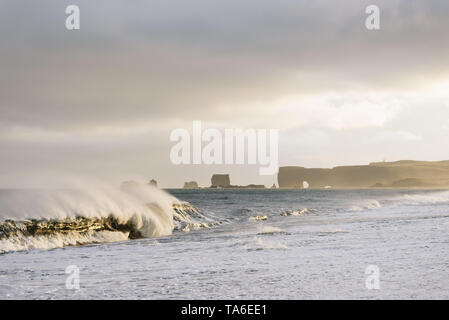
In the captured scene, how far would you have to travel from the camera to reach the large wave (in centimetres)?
2098

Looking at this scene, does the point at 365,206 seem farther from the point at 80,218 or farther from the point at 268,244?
the point at 268,244

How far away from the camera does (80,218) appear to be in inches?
960

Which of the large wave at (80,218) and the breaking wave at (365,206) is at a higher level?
the breaking wave at (365,206)

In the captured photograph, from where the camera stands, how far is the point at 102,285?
11680 millimetres

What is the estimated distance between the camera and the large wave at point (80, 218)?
68.8ft

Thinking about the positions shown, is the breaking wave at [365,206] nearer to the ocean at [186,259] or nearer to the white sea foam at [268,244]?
the ocean at [186,259]
